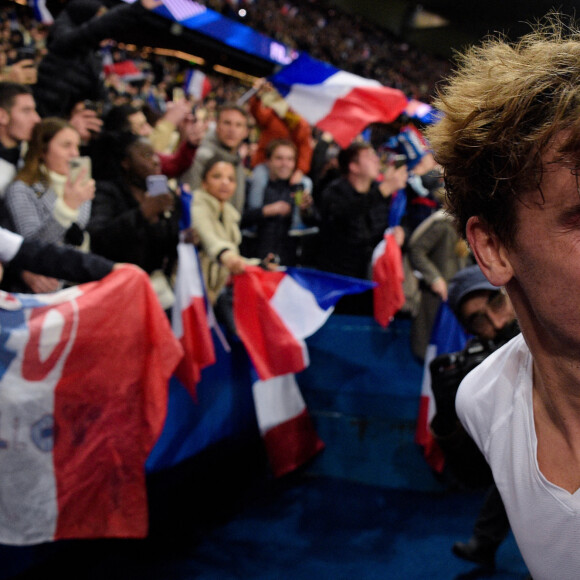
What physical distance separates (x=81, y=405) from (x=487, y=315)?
1666 millimetres

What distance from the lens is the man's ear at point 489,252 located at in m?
1.06

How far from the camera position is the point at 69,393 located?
8.25 ft

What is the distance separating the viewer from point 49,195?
9.80 ft

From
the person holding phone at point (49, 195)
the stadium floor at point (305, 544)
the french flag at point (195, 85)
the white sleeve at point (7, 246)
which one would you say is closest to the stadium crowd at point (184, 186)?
the person holding phone at point (49, 195)

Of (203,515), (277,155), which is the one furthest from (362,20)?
(203,515)

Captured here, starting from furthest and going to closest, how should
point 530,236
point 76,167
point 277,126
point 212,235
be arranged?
point 277,126
point 212,235
point 76,167
point 530,236

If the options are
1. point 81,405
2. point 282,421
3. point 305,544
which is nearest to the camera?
point 81,405

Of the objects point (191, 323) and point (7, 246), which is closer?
point (7, 246)

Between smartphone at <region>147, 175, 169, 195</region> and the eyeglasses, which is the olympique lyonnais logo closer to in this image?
smartphone at <region>147, 175, 169, 195</region>

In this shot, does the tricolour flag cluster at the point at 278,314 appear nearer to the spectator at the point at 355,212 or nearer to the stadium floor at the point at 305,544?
the stadium floor at the point at 305,544

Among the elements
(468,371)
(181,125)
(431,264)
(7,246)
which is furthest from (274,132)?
(468,371)

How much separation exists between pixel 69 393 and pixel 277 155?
8.72ft

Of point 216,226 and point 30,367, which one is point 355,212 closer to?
point 216,226

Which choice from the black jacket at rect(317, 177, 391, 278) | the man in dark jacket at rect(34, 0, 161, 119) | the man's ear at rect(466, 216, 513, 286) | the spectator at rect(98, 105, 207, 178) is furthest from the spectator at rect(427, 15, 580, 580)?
the man in dark jacket at rect(34, 0, 161, 119)
